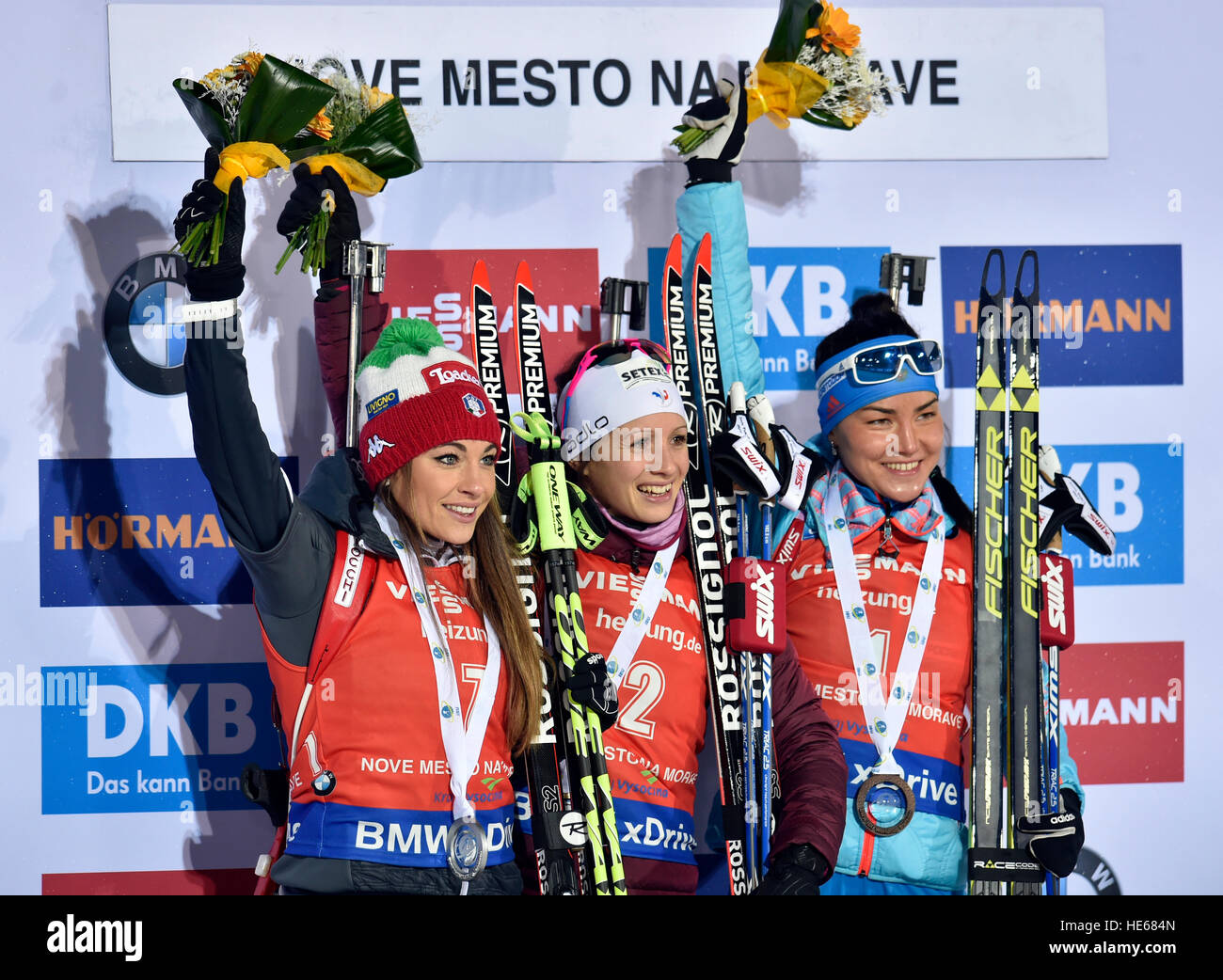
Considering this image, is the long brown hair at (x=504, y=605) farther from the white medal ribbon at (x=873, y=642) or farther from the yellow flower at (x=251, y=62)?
the yellow flower at (x=251, y=62)

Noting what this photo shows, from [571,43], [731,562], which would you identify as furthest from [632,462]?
[571,43]

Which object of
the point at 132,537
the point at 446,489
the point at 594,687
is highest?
the point at 446,489

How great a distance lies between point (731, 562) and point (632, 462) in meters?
0.32

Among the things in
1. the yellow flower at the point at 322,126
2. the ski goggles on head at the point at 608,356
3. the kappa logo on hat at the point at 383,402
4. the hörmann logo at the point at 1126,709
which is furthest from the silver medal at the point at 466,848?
the hörmann logo at the point at 1126,709

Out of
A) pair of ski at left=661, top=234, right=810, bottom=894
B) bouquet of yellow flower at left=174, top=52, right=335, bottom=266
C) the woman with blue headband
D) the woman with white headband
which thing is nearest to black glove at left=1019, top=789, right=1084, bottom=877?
the woman with blue headband

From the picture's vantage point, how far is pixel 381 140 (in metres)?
2.90

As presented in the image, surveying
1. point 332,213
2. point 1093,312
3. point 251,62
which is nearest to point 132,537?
point 332,213

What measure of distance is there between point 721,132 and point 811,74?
0.26 metres

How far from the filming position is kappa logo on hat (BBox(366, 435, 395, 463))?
8.31 ft

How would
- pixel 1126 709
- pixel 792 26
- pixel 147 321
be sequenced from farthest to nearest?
pixel 1126 709, pixel 147 321, pixel 792 26

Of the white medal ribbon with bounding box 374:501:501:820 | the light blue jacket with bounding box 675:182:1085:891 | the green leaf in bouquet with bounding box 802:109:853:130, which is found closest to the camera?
the white medal ribbon with bounding box 374:501:501:820

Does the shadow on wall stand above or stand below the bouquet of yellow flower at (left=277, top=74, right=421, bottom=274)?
below

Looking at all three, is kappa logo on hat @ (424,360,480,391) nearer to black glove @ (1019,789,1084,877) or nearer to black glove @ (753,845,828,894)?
black glove @ (753,845,828,894)

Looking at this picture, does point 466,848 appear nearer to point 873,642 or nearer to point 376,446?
point 376,446
